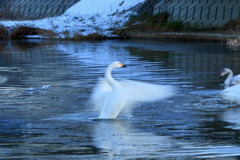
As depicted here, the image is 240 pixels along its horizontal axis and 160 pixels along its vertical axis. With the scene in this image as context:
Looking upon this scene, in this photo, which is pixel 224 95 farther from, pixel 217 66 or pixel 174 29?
pixel 174 29

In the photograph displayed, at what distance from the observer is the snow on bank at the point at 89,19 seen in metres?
28.8

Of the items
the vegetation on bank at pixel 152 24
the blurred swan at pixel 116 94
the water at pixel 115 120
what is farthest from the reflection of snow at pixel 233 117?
the vegetation on bank at pixel 152 24

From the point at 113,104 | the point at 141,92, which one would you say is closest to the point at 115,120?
the point at 113,104

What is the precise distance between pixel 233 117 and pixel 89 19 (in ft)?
82.8

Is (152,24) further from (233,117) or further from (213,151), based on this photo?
(213,151)

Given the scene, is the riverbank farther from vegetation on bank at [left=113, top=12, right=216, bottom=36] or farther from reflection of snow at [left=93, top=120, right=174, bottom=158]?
reflection of snow at [left=93, top=120, right=174, bottom=158]

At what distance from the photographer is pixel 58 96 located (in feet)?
30.7

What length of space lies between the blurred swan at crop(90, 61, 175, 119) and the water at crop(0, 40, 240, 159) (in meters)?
0.18

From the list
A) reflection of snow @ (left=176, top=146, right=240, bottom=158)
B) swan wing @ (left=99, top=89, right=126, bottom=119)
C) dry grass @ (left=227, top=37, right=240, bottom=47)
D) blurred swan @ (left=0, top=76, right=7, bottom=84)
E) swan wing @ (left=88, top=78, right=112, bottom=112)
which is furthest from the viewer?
dry grass @ (left=227, top=37, right=240, bottom=47)

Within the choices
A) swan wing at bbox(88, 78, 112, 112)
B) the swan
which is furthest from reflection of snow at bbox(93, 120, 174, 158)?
the swan

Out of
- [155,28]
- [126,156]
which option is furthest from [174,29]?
[126,156]

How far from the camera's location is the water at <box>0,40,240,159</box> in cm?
560

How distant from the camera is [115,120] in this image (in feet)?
24.6

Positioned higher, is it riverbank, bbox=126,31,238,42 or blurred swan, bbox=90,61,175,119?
blurred swan, bbox=90,61,175,119
